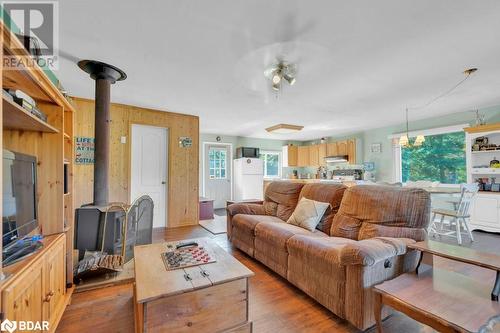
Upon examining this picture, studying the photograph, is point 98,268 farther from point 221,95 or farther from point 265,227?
point 221,95

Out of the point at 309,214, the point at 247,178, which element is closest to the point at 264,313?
the point at 309,214

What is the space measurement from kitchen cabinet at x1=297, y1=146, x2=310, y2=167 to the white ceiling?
4.04 m

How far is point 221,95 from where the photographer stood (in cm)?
356

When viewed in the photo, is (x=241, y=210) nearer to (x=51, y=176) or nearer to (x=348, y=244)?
(x=348, y=244)

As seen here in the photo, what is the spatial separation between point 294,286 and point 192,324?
4.02 feet

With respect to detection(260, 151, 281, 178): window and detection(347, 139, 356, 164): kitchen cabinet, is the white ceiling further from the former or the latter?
detection(260, 151, 281, 178): window

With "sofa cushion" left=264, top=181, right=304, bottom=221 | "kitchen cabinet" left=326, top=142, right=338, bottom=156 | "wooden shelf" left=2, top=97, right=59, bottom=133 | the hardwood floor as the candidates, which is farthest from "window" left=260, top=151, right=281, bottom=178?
"wooden shelf" left=2, top=97, right=59, bottom=133

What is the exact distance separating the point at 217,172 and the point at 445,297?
6.22 meters

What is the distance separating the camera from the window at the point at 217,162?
23.1ft

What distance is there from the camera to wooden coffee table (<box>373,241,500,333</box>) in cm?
114

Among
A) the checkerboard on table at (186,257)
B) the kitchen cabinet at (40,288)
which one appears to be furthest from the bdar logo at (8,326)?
the checkerboard on table at (186,257)

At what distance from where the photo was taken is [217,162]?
23.5 feet

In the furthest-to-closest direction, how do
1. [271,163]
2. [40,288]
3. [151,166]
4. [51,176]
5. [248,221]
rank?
1. [271,163]
2. [151,166]
3. [248,221]
4. [51,176]
5. [40,288]

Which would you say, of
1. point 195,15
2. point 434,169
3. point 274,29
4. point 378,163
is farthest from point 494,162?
point 195,15
